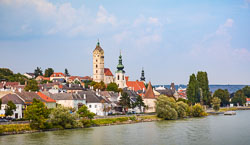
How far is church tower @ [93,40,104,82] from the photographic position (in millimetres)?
156375

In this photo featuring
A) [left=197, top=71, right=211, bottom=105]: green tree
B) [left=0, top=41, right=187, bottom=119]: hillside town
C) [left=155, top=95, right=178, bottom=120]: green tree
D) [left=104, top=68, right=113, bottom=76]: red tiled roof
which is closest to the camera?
[left=0, top=41, right=187, bottom=119]: hillside town

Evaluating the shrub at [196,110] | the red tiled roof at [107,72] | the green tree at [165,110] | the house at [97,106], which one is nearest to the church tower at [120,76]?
the red tiled roof at [107,72]

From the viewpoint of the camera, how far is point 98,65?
515 feet

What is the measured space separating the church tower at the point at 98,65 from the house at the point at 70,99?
6778cm

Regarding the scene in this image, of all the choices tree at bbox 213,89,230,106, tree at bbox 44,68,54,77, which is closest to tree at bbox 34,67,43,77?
tree at bbox 44,68,54,77

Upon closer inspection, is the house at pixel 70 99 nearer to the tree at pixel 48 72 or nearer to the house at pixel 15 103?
the house at pixel 15 103

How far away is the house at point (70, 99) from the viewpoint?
3376 inches

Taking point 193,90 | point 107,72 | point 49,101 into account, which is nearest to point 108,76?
point 107,72

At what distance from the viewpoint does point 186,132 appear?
59219 mm

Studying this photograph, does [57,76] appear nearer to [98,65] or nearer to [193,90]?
[98,65]

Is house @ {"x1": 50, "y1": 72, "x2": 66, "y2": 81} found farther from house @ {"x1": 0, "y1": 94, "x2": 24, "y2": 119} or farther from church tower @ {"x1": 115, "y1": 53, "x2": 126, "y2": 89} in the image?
house @ {"x1": 0, "y1": 94, "x2": 24, "y2": 119}

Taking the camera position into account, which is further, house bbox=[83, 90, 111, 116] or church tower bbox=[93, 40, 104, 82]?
church tower bbox=[93, 40, 104, 82]

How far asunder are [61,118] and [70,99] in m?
24.8

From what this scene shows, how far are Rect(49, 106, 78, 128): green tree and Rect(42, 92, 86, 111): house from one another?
22.9 m
